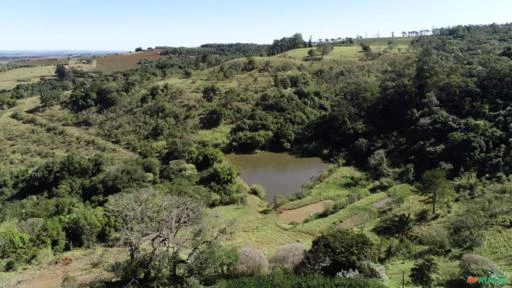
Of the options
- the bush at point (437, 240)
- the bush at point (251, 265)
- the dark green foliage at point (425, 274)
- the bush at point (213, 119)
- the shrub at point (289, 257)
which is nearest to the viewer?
the dark green foliage at point (425, 274)

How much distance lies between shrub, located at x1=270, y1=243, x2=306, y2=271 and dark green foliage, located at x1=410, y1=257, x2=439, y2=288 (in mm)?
3867

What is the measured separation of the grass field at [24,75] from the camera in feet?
356

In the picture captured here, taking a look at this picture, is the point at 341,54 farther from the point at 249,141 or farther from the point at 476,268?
the point at 476,268

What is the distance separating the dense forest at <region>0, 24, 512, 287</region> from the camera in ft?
55.3

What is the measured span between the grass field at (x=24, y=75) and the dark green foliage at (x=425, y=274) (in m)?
106

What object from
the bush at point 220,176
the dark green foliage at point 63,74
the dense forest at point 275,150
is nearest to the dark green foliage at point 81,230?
the dense forest at point 275,150

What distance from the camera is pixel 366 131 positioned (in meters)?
44.5

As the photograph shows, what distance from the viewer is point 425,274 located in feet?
50.3

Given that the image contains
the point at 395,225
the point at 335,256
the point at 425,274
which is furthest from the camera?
Result: the point at 395,225

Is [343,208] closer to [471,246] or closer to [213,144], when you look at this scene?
[471,246]

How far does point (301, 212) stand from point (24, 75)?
365 ft

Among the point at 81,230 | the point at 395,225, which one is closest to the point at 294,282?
the point at 395,225

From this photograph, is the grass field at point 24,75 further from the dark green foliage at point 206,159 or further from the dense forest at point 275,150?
the dark green foliage at point 206,159

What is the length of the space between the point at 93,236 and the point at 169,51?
12145 centimetres
